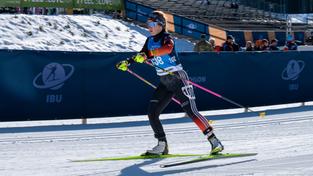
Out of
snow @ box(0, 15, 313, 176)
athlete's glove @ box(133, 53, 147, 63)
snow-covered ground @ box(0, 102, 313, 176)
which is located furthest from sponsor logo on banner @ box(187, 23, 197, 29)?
athlete's glove @ box(133, 53, 147, 63)

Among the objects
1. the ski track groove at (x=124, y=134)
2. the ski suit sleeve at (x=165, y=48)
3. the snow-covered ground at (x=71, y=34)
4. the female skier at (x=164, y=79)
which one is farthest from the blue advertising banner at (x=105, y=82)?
the snow-covered ground at (x=71, y=34)

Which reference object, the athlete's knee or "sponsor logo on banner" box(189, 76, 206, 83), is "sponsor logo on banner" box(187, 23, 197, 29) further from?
the athlete's knee

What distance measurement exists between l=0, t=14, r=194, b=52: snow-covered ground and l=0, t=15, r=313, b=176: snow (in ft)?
37.0

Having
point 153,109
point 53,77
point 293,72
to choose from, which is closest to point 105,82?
point 53,77

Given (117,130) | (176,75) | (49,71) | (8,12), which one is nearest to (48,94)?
(49,71)

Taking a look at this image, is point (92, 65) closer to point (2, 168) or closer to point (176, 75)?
point (176, 75)

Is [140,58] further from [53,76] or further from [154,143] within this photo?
[53,76]

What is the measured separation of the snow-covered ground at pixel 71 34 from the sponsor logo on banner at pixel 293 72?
10.8 metres

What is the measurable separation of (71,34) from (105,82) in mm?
15534

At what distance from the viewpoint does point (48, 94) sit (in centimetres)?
1354

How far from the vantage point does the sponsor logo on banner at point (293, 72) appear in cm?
1831

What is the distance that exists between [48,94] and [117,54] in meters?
1.80

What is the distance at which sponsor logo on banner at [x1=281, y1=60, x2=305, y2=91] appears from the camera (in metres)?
18.3

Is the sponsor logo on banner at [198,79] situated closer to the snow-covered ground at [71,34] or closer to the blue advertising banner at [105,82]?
the blue advertising banner at [105,82]
